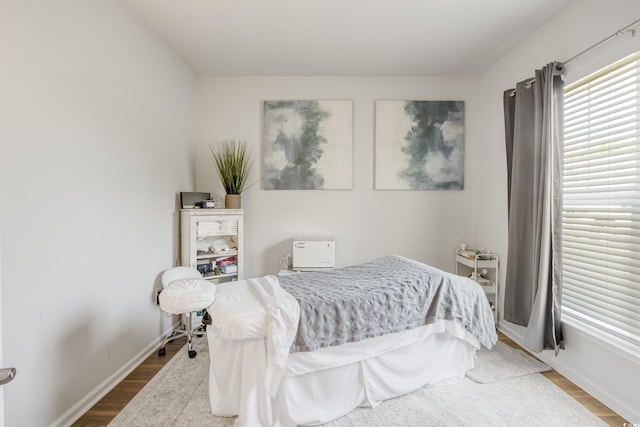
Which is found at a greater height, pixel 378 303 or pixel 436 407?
pixel 378 303

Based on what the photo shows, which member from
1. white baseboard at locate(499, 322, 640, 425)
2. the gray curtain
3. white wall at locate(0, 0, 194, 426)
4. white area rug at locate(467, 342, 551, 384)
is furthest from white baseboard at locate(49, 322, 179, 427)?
white baseboard at locate(499, 322, 640, 425)

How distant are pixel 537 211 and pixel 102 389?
11.2 ft

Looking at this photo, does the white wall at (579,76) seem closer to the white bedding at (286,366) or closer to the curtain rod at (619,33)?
the curtain rod at (619,33)

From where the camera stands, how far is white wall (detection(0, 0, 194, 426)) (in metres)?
1.59

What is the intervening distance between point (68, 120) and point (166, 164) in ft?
3.86

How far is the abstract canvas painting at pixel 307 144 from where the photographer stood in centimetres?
376

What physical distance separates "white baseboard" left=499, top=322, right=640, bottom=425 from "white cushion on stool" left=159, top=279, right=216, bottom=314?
2.60 m

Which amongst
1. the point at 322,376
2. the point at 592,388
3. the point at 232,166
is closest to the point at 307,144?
the point at 232,166

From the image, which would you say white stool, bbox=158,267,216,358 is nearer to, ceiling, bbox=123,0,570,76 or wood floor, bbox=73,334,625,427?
wood floor, bbox=73,334,625,427

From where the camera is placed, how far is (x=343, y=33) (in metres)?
2.80

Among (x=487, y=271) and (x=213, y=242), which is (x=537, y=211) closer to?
(x=487, y=271)

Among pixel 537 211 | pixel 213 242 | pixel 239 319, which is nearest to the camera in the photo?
pixel 239 319

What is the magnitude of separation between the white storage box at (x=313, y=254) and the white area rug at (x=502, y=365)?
1666 mm

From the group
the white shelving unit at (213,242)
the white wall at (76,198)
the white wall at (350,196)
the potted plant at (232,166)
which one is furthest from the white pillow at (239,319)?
the white wall at (350,196)
